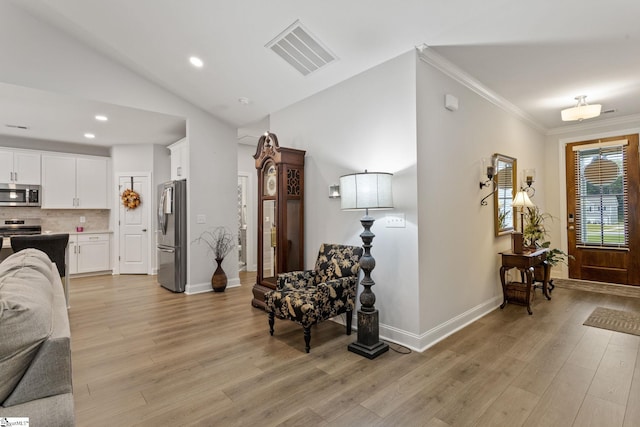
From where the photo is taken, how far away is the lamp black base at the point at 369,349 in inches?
104

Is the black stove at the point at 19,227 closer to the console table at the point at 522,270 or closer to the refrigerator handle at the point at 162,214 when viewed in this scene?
the refrigerator handle at the point at 162,214

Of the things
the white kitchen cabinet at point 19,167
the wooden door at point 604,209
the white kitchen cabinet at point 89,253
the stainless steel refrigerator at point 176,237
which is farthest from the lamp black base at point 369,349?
the white kitchen cabinet at point 19,167

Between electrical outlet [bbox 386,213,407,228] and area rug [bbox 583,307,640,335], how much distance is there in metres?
2.35

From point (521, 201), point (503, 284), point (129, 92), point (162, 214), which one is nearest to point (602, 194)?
point (521, 201)

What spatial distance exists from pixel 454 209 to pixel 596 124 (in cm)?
391

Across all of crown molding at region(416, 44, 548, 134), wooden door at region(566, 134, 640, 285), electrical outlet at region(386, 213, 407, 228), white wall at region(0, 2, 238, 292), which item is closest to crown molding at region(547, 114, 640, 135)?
wooden door at region(566, 134, 640, 285)

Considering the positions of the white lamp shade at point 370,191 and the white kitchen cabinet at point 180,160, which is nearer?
the white lamp shade at point 370,191

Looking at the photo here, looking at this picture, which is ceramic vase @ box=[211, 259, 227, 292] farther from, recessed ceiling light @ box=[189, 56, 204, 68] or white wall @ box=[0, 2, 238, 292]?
recessed ceiling light @ box=[189, 56, 204, 68]

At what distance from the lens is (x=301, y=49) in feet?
10.7

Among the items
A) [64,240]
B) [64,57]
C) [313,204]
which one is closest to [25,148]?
[64,57]

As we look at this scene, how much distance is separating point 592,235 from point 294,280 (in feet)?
16.9

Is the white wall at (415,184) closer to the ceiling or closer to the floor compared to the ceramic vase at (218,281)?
closer to the ceiling

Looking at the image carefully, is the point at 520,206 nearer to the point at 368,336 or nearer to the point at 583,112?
the point at 583,112

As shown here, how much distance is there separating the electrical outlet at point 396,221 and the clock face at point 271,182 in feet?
4.77
